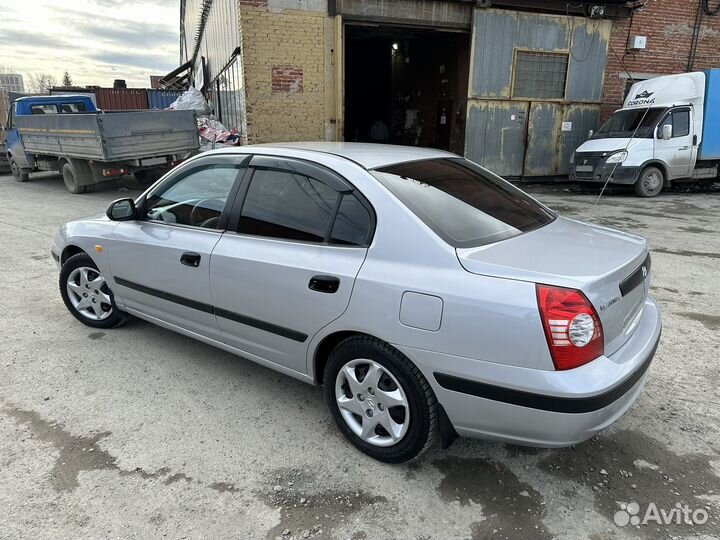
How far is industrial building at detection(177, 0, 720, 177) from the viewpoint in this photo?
11.3m

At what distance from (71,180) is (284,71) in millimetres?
5848

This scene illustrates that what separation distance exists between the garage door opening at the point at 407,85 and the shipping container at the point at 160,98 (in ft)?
30.0

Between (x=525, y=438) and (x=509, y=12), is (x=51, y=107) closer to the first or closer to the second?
(x=509, y=12)

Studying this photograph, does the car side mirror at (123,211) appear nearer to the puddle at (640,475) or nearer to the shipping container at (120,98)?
the puddle at (640,475)

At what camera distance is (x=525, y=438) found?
222 centimetres

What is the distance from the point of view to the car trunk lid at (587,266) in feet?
7.08

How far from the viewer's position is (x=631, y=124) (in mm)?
11766

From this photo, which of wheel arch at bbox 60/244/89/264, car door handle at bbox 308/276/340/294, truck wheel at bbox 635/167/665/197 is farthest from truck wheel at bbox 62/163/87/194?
truck wheel at bbox 635/167/665/197

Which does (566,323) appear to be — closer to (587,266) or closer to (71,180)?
(587,266)

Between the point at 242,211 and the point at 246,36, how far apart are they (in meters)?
9.27

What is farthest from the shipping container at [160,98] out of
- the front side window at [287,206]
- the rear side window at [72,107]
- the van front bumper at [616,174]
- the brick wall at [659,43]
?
the front side window at [287,206]

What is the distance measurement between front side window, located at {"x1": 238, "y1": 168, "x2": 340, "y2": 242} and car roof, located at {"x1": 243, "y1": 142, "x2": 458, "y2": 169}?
237 mm

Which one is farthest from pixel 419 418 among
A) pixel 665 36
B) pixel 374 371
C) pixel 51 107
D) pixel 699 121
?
pixel 665 36

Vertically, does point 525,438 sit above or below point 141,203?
below
